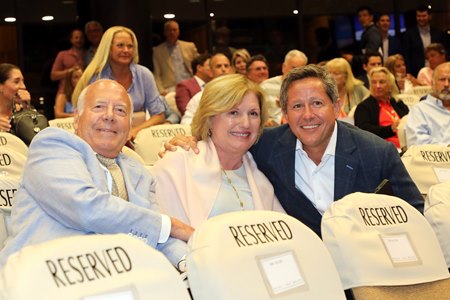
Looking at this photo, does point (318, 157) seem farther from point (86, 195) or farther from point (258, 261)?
point (258, 261)

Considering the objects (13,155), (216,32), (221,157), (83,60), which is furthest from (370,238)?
(216,32)

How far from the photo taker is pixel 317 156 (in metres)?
3.92

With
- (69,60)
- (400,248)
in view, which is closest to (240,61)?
(69,60)

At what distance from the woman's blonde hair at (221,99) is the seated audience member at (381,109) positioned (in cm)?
340

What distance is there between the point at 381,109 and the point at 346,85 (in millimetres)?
729

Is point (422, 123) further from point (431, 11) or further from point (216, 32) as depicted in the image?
point (431, 11)

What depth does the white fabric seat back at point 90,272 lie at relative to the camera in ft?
6.54

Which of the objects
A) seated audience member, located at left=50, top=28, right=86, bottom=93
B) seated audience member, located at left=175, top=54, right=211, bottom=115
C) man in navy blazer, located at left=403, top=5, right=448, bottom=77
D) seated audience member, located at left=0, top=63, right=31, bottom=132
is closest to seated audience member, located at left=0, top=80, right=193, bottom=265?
seated audience member, located at left=0, top=63, right=31, bottom=132

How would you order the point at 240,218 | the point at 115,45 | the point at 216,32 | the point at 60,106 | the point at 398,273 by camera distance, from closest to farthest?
the point at 240,218
the point at 398,273
the point at 115,45
the point at 60,106
the point at 216,32

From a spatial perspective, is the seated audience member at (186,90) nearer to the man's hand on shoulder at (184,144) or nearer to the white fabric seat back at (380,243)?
the man's hand on shoulder at (184,144)

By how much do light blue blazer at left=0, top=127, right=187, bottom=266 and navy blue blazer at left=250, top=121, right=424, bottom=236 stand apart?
0.91 meters

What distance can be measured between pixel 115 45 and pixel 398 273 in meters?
3.71

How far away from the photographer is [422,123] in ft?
20.1

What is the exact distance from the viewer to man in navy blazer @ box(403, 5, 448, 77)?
11.4m
